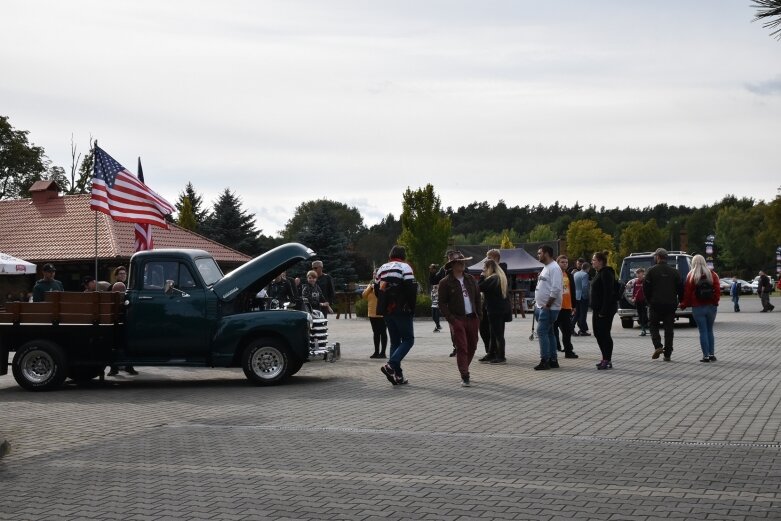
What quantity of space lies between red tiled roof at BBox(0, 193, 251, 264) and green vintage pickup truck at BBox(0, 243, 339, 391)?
1003 inches

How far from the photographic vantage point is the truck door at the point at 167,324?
1502 cm

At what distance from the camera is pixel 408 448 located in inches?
354

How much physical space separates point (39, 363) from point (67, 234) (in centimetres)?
3039

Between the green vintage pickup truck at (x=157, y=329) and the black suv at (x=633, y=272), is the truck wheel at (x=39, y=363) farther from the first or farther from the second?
the black suv at (x=633, y=272)

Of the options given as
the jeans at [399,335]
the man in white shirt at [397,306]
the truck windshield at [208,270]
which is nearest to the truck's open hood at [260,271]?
the truck windshield at [208,270]

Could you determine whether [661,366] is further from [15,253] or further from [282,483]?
[15,253]

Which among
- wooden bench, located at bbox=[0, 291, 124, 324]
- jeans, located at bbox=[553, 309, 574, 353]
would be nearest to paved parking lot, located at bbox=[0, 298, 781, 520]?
wooden bench, located at bbox=[0, 291, 124, 324]

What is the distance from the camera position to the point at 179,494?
7.26 m

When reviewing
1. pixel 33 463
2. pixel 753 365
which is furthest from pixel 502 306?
pixel 33 463

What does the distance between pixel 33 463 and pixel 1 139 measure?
63717 mm

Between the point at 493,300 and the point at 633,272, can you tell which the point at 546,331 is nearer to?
the point at 493,300

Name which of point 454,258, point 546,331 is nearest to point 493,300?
point 546,331

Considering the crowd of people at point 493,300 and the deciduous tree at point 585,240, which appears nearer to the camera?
the crowd of people at point 493,300

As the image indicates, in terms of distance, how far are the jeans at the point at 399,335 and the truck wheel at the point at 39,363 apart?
4.80 m
